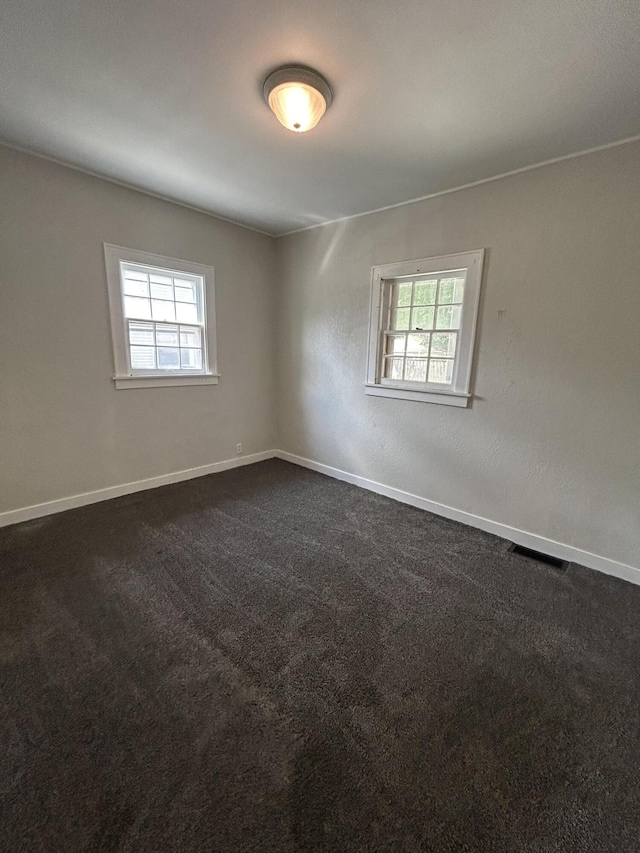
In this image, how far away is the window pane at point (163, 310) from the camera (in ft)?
11.0

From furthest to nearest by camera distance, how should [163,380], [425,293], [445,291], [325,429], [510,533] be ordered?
[325,429] → [163,380] → [425,293] → [445,291] → [510,533]

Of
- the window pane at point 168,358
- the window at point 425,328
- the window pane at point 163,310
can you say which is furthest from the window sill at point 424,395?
Answer: the window pane at point 163,310

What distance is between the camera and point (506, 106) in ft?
6.07

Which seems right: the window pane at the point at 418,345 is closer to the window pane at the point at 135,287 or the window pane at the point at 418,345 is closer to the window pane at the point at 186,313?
the window pane at the point at 186,313

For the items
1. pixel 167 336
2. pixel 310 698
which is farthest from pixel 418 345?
pixel 310 698

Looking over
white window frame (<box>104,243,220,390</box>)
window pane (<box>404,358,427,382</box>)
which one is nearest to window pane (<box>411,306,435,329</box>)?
window pane (<box>404,358,427,382</box>)

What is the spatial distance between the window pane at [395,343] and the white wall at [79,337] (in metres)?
1.76

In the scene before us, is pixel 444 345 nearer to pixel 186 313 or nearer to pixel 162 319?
pixel 186 313

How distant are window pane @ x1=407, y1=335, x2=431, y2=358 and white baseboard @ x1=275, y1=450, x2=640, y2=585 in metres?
1.33

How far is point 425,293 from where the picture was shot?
123 inches

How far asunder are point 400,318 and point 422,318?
243mm

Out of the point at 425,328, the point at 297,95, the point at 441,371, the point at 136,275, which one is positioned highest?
the point at 297,95

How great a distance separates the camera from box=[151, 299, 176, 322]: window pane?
3357mm

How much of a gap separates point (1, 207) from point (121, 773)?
3347mm
